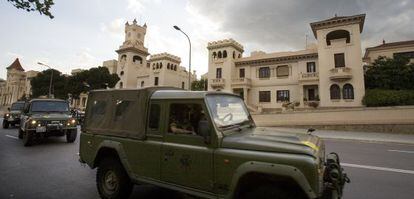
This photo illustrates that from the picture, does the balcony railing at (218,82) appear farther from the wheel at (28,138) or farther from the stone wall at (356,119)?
the wheel at (28,138)

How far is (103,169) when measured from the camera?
5.10m

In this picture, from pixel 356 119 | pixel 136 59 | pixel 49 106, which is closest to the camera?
pixel 49 106

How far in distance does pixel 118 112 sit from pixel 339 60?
108ft

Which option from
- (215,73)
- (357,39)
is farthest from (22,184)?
(215,73)

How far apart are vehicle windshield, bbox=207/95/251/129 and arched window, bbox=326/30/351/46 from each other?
3257 centimetres

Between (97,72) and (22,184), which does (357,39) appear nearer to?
(22,184)

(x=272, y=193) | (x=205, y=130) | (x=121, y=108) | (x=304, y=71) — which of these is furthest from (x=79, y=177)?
(x=304, y=71)

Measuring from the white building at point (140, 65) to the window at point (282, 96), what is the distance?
26545 millimetres

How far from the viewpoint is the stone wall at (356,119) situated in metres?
20.3

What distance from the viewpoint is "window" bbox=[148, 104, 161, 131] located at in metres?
4.34

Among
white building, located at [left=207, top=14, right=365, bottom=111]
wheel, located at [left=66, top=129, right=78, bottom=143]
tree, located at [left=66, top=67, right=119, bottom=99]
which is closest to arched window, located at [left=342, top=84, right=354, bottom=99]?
white building, located at [left=207, top=14, right=365, bottom=111]

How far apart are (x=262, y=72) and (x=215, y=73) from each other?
807cm

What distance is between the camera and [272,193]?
303 centimetres

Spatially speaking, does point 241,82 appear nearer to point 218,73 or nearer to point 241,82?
point 241,82
